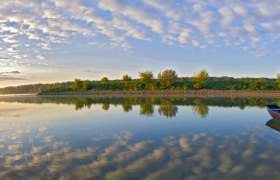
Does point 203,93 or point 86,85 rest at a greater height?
point 86,85

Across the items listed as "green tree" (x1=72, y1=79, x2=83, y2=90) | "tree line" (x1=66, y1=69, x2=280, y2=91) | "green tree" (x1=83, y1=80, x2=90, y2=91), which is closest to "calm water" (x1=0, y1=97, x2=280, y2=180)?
"tree line" (x1=66, y1=69, x2=280, y2=91)

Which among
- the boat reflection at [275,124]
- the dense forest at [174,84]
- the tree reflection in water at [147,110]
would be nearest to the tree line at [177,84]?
the dense forest at [174,84]

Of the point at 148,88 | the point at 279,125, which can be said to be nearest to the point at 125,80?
the point at 148,88

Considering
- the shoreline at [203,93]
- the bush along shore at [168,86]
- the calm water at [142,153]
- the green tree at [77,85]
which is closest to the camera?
the calm water at [142,153]

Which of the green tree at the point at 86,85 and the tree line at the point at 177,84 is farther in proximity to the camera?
the green tree at the point at 86,85

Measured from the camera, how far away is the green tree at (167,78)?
428 feet

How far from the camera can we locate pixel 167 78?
130375 millimetres

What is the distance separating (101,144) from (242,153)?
337 inches

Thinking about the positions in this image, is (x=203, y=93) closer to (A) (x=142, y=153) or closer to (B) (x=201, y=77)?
(B) (x=201, y=77)

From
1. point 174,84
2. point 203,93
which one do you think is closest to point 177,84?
point 174,84

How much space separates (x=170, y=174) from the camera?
11883 mm

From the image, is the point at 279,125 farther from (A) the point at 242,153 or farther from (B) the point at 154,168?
(B) the point at 154,168

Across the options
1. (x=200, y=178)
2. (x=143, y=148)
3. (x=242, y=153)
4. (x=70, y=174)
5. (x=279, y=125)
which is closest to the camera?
(x=200, y=178)

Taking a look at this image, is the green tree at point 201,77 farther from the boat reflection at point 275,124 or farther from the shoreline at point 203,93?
the boat reflection at point 275,124
